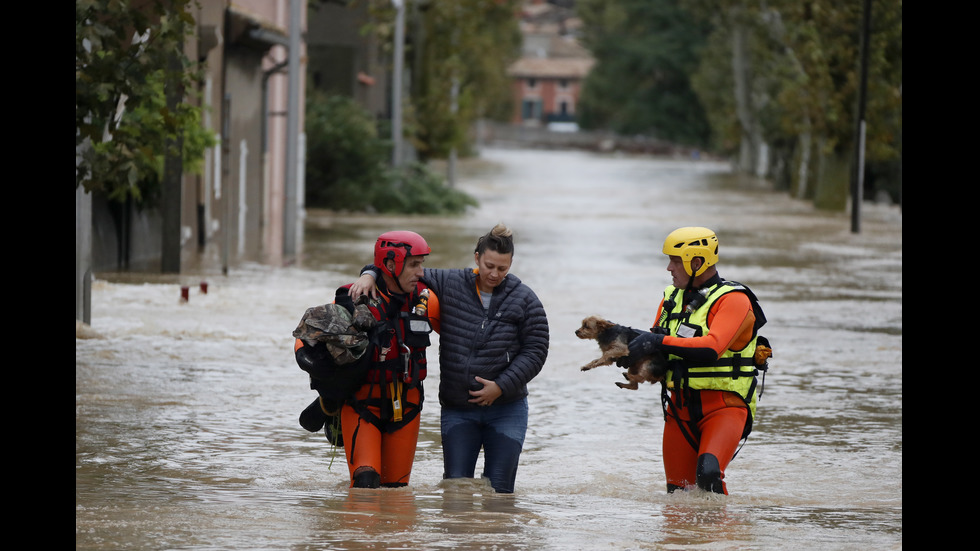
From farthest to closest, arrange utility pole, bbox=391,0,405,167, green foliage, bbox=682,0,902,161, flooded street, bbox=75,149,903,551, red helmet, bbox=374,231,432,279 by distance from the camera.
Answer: green foliage, bbox=682,0,902,161
utility pole, bbox=391,0,405,167
red helmet, bbox=374,231,432,279
flooded street, bbox=75,149,903,551

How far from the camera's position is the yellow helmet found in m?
7.50

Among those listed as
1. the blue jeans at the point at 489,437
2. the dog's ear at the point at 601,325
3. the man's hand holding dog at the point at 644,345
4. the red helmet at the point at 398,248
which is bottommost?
the blue jeans at the point at 489,437

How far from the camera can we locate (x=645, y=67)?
352 feet

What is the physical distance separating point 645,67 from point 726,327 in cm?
10117

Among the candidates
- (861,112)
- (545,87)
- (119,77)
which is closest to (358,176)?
(861,112)

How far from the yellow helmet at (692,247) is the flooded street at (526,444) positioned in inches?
42.2

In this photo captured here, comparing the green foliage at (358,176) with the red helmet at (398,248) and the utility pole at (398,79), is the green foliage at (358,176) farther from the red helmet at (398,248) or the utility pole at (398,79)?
the red helmet at (398,248)

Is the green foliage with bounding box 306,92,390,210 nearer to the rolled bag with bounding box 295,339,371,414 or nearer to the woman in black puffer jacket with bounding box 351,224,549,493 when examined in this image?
the woman in black puffer jacket with bounding box 351,224,549,493

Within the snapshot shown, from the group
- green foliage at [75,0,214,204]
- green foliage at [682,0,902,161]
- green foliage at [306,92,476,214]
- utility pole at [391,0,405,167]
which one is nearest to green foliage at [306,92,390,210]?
green foliage at [306,92,476,214]

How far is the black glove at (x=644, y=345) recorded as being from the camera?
7.38 meters

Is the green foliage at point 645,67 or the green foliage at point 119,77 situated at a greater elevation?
the green foliage at point 645,67

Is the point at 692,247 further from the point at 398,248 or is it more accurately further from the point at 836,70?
the point at 836,70

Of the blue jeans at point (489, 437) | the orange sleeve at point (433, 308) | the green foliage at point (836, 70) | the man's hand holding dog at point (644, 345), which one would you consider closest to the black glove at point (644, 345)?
the man's hand holding dog at point (644, 345)

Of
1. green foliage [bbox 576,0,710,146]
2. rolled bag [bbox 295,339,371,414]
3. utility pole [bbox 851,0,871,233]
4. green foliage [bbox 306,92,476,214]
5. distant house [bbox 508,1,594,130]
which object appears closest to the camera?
rolled bag [bbox 295,339,371,414]
